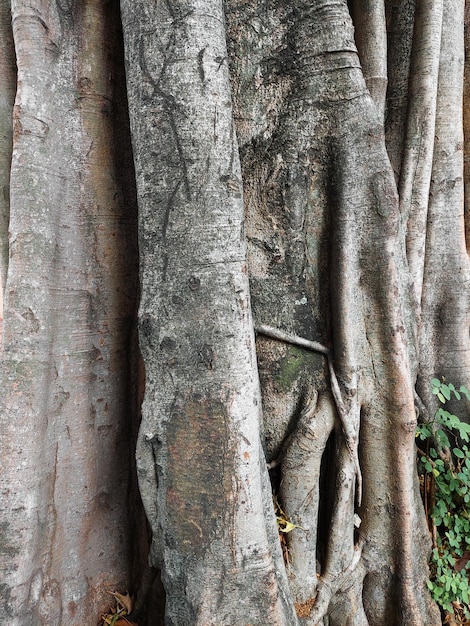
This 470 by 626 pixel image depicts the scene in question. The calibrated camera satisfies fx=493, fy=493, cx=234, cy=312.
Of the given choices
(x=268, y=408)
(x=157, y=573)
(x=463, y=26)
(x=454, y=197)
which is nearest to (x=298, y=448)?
(x=268, y=408)

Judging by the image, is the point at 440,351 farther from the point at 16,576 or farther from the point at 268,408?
the point at 16,576

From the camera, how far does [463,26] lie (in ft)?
8.48

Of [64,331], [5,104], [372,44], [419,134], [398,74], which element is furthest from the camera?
[398,74]

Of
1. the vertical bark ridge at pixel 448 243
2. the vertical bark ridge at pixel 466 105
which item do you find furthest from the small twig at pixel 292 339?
the vertical bark ridge at pixel 466 105

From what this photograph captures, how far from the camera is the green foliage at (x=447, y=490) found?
228 cm

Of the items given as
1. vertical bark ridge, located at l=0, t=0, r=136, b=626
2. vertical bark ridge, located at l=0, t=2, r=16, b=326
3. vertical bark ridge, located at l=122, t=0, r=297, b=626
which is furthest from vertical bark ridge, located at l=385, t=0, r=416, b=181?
vertical bark ridge, located at l=0, t=2, r=16, b=326

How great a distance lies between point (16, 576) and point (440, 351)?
213 centimetres

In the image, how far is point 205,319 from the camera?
59.6 inches

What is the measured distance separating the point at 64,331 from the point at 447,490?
191 cm

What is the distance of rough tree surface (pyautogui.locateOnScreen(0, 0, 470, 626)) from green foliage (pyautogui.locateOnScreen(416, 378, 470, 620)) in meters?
0.23

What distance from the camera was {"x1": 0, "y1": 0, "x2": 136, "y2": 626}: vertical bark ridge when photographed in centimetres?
157

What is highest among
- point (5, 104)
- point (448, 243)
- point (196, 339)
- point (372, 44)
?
point (372, 44)

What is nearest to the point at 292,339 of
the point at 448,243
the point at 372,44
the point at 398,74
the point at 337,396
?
the point at 337,396

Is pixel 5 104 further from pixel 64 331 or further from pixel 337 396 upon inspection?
pixel 337 396
